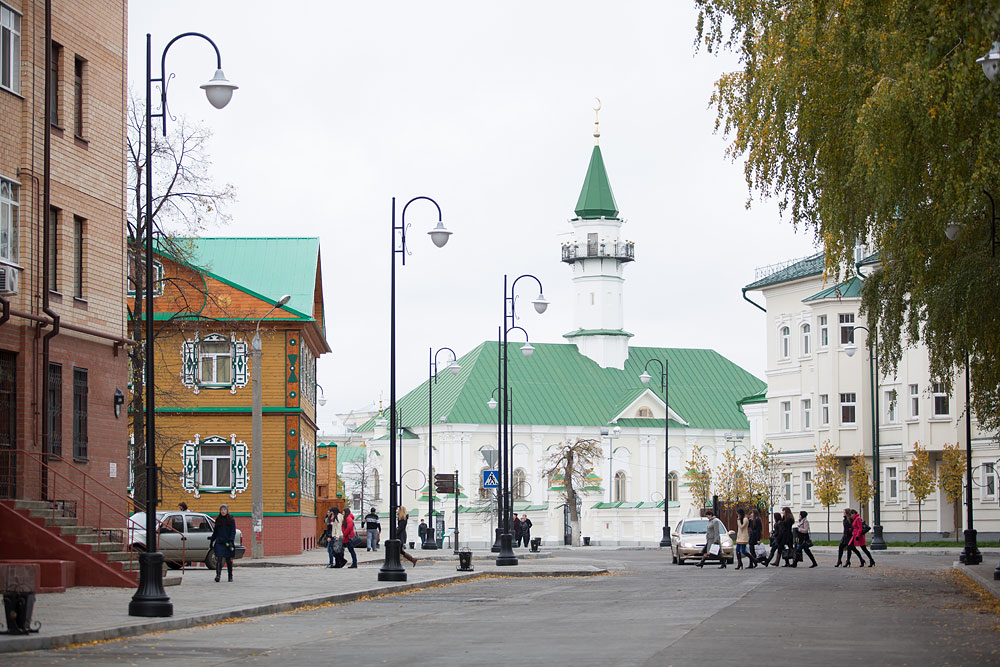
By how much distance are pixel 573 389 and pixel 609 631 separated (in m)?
102

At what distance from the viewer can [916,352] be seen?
7069 centimetres

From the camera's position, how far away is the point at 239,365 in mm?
55406

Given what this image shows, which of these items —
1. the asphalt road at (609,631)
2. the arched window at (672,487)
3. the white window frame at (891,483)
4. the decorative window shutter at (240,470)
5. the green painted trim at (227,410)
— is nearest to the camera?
the asphalt road at (609,631)

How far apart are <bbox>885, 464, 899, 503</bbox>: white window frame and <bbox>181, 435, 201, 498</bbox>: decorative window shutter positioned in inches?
1362

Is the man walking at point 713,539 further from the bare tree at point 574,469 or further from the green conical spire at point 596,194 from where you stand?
the green conical spire at point 596,194

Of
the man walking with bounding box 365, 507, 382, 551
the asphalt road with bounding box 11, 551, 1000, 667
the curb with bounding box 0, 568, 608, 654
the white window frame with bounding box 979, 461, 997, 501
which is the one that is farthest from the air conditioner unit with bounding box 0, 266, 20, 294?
the white window frame with bounding box 979, 461, 997, 501

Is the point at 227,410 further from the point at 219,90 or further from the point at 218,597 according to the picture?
the point at 219,90

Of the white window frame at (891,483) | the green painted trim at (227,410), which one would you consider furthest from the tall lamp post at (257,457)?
the white window frame at (891,483)

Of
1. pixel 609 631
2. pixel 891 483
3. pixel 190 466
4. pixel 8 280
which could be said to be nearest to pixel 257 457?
pixel 190 466

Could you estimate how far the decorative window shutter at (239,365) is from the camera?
55.3m

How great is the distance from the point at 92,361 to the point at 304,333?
2642 centimetres

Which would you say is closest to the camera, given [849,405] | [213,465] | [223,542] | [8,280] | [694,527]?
[8,280]

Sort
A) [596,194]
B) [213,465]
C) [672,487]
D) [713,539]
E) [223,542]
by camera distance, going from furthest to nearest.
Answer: [596,194] → [672,487] → [213,465] → [713,539] → [223,542]

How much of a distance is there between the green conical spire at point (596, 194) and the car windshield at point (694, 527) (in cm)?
7625
